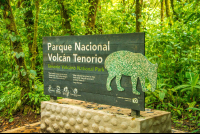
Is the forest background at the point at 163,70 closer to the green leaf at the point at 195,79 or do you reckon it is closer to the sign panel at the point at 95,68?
the green leaf at the point at 195,79

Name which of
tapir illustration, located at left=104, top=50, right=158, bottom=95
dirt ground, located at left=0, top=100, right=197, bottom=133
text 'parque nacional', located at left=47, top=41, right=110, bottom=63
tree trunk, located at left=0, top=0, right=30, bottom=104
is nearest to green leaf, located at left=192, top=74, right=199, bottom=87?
dirt ground, located at left=0, top=100, right=197, bottom=133

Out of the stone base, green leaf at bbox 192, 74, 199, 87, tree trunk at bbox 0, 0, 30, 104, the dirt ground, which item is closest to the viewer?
the stone base

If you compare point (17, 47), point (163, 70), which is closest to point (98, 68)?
point (163, 70)

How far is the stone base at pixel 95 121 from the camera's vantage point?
3.28 metres

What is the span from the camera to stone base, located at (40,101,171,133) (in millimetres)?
3279

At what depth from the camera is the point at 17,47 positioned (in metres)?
5.48

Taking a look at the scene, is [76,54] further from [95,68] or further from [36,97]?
[36,97]

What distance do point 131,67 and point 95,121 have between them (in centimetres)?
112

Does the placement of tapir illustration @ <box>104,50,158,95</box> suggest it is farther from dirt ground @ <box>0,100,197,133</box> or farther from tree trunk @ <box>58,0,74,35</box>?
tree trunk @ <box>58,0,74,35</box>

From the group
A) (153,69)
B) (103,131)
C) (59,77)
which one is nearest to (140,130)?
(103,131)

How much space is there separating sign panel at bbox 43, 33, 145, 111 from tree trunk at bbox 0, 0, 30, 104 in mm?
1195

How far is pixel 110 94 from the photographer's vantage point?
3.61 m

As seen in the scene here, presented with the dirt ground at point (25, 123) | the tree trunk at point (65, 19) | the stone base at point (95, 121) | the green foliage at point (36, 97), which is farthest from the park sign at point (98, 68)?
the tree trunk at point (65, 19)

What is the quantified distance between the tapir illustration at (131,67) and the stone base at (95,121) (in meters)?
0.47
